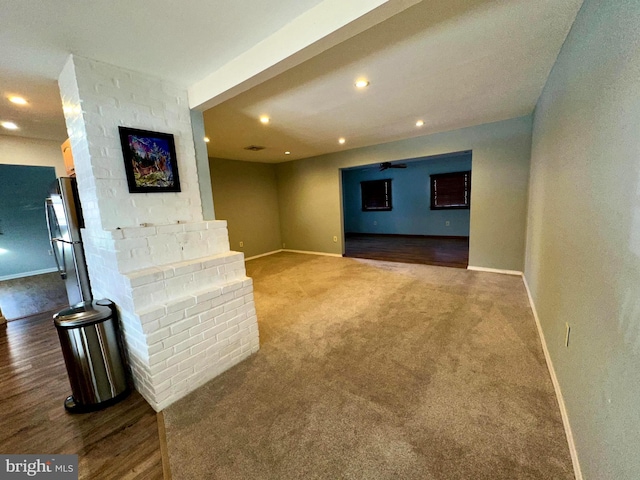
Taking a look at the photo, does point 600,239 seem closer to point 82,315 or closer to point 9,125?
point 82,315

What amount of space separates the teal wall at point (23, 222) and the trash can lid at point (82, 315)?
5473 mm

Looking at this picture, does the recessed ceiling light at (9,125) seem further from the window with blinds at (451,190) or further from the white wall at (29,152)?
the window with blinds at (451,190)

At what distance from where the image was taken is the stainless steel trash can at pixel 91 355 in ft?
5.42

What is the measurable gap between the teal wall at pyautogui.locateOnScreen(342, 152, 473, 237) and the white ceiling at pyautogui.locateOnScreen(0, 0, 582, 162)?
4.09 meters

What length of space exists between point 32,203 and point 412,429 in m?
7.92

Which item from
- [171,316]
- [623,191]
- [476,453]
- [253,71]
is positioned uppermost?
[253,71]

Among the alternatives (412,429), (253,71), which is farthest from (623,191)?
(253,71)

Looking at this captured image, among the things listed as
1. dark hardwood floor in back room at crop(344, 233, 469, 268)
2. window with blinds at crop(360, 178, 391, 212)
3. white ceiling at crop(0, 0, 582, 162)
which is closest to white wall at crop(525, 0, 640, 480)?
white ceiling at crop(0, 0, 582, 162)

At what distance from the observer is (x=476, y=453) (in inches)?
50.7

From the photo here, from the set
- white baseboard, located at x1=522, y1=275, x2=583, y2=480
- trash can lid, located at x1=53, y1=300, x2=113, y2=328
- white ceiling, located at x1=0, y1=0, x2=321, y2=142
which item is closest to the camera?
white baseboard, located at x1=522, y1=275, x2=583, y2=480

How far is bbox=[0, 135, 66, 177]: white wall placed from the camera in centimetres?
327

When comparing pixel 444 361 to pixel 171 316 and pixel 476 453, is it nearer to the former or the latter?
pixel 476 453

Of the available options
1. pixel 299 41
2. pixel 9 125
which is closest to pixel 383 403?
pixel 299 41

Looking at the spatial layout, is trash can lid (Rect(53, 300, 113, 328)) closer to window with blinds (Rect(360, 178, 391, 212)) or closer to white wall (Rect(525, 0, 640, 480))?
white wall (Rect(525, 0, 640, 480))
